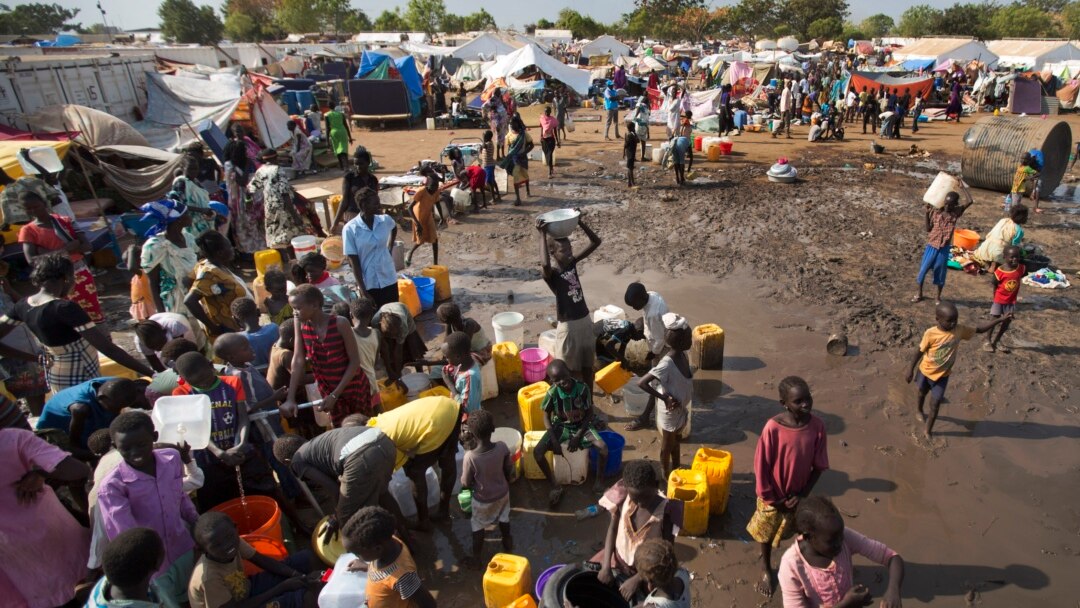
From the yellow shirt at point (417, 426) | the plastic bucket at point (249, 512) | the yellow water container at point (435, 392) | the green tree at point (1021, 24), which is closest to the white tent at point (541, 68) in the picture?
the yellow water container at point (435, 392)

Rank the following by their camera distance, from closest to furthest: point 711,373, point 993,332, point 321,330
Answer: point 321,330
point 711,373
point 993,332

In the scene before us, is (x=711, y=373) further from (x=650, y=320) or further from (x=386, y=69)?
(x=386, y=69)

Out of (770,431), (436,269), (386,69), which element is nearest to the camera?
(770,431)

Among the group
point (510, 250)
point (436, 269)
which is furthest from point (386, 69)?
point (436, 269)

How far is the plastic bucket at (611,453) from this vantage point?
4.95 metres

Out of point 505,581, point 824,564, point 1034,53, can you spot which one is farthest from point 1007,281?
point 1034,53

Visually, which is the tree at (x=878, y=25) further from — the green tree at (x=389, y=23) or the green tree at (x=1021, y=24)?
the green tree at (x=389, y=23)

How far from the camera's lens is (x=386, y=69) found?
2308 centimetres

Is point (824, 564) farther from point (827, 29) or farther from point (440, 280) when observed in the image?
point (827, 29)

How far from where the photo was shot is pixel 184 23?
69250 mm

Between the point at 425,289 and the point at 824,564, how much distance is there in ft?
19.8

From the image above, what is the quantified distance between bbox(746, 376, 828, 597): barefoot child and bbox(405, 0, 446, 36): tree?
308 feet

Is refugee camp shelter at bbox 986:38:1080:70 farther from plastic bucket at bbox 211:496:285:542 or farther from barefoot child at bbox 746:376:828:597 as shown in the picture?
plastic bucket at bbox 211:496:285:542

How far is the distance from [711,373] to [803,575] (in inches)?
146
